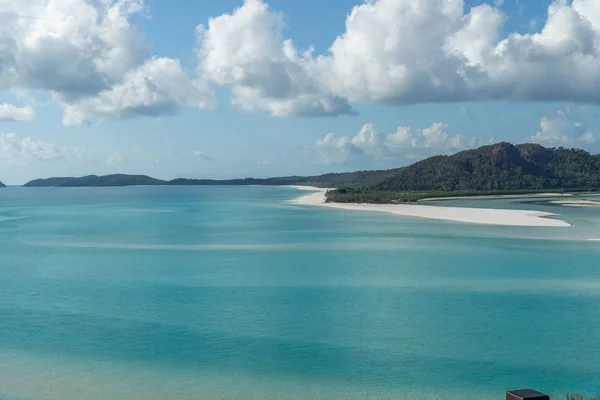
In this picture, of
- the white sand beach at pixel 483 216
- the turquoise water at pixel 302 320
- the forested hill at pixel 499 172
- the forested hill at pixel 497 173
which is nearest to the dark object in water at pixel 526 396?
the turquoise water at pixel 302 320

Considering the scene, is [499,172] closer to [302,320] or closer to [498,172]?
[498,172]

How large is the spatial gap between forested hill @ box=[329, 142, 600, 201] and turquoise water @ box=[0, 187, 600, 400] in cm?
5858

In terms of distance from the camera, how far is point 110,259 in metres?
24.9

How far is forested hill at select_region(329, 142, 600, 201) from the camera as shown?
302 feet

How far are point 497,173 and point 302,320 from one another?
89.3 m

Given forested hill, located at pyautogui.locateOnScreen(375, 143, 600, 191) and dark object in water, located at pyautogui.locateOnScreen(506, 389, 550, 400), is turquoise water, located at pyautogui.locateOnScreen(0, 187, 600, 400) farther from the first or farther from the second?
forested hill, located at pyautogui.locateOnScreen(375, 143, 600, 191)

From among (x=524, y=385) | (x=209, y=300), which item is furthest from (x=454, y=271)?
(x=524, y=385)

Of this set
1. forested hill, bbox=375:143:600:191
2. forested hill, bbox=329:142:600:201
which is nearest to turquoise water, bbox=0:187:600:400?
forested hill, bbox=329:142:600:201

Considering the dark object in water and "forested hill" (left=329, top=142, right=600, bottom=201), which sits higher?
"forested hill" (left=329, top=142, right=600, bottom=201)

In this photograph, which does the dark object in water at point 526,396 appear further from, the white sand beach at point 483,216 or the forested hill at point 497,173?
the forested hill at point 497,173

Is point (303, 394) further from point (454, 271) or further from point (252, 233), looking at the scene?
point (252, 233)

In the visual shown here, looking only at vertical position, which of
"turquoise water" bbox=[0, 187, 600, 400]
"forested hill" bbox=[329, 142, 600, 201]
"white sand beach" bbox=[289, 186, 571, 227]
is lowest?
"turquoise water" bbox=[0, 187, 600, 400]

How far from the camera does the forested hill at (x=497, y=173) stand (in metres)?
92.0

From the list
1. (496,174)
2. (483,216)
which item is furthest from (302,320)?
(496,174)
